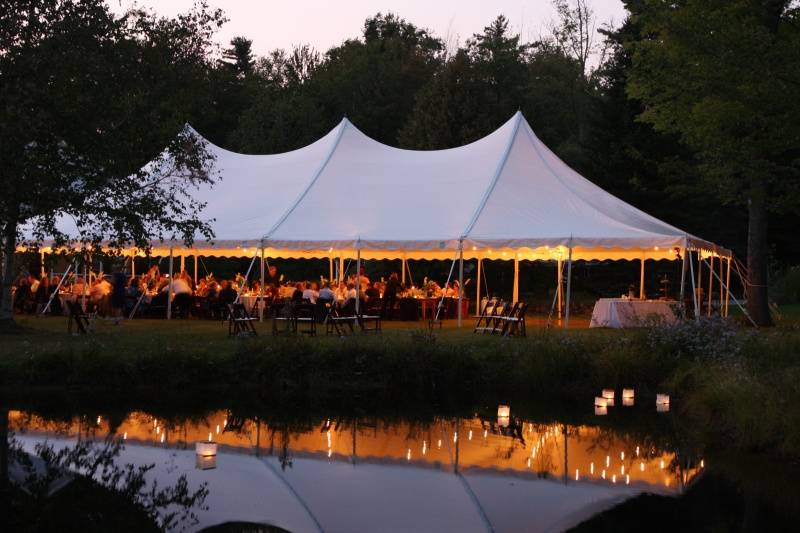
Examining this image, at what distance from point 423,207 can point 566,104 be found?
21.6m

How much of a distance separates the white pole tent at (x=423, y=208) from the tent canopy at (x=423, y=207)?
0.08ft

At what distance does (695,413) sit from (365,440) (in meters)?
3.56

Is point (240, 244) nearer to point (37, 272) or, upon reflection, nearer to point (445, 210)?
point (445, 210)

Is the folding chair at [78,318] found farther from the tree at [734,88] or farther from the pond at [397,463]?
the tree at [734,88]

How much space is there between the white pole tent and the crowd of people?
705 mm

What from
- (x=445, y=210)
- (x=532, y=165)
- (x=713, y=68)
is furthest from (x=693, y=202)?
(x=713, y=68)

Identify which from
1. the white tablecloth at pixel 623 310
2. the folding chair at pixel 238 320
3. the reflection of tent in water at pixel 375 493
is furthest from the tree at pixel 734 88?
the reflection of tent in water at pixel 375 493

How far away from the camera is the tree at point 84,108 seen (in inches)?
564

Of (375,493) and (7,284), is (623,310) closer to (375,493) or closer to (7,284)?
(7,284)

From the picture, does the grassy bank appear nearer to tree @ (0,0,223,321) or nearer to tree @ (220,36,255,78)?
tree @ (0,0,223,321)

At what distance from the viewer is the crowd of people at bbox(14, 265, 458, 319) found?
19.1 m

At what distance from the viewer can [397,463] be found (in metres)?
8.88

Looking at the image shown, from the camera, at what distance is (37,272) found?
89.4 ft

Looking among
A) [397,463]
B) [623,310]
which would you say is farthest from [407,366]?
[623,310]
